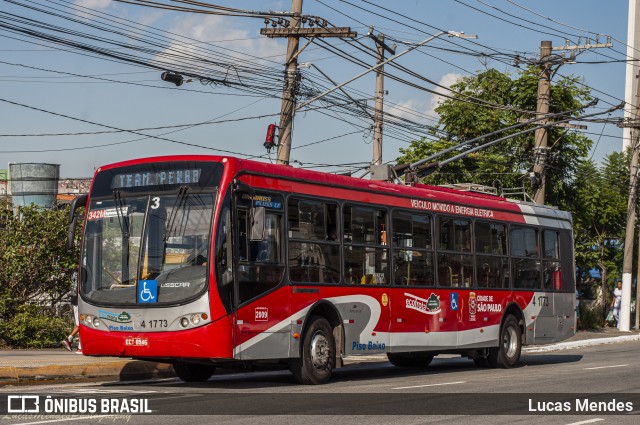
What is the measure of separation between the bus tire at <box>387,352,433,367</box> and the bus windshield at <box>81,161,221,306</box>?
27.0 ft

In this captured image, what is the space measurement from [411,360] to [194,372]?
6.89m

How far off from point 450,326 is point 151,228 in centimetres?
731

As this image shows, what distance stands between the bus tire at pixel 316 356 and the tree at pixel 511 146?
26.8 m

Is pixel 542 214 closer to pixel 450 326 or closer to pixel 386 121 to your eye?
pixel 450 326

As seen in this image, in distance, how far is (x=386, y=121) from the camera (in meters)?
34.8

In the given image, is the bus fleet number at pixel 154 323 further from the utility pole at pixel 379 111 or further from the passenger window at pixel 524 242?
the utility pole at pixel 379 111

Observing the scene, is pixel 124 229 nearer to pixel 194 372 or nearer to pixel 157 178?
pixel 157 178

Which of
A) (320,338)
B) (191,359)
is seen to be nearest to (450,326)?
(320,338)

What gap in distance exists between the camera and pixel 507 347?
23.1 m

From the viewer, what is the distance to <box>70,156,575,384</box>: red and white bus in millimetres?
15086

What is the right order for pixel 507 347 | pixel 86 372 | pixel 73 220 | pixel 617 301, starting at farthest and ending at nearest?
pixel 617 301, pixel 507 347, pixel 86 372, pixel 73 220

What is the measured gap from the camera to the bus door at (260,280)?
15320mm

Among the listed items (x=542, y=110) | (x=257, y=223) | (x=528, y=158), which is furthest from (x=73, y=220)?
(x=528, y=158)

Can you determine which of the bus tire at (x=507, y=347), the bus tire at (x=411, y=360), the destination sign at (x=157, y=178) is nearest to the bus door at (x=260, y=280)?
the destination sign at (x=157, y=178)
